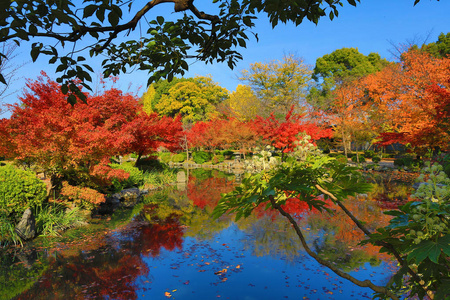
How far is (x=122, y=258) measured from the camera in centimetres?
597

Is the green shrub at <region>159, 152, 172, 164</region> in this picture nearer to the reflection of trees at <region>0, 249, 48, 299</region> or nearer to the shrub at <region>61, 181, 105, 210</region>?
the shrub at <region>61, 181, 105, 210</region>

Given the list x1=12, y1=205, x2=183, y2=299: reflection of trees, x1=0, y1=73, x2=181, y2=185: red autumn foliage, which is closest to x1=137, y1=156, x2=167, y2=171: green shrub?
x1=0, y1=73, x2=181, y2=185: red autumn foliage

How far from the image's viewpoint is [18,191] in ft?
23.4

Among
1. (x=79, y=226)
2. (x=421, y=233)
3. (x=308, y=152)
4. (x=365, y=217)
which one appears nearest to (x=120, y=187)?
(x=79, y=226)

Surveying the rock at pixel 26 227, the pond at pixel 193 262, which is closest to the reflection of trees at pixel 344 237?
the pond at pixel 193 262

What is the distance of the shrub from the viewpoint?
8.73m

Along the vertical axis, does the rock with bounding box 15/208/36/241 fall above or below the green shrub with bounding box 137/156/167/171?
below

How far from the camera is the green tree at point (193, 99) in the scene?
137 ft

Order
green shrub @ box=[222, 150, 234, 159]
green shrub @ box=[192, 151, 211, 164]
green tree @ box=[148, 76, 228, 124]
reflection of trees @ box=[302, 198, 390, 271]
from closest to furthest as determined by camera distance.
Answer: reflection of trees @ box=[302, 198, 390, 271], green shrub @ box=[192, 151, 211, 164], green shrub @ box=[222, 150, 234, 159], green tree @ box=[148, 76, 228, 124]

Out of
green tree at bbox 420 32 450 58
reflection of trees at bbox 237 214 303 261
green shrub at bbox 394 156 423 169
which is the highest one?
green tree at bbox 420 32 450 58

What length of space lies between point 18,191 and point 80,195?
1859mm

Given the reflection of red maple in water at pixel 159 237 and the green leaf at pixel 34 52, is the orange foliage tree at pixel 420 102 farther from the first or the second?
the green leaf at pixel 34 52

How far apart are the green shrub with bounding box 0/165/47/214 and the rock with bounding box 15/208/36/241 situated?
0.32m

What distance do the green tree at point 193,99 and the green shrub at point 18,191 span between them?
1294 inches
